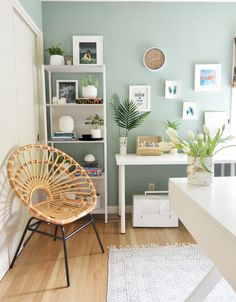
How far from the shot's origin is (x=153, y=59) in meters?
2.88

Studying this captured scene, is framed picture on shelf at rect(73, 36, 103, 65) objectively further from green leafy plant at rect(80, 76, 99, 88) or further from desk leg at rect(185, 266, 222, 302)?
desk leg at rect(185, 266, 222, 302)

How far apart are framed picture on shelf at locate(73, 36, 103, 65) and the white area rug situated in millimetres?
2023

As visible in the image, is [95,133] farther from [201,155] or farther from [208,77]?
[201,155]

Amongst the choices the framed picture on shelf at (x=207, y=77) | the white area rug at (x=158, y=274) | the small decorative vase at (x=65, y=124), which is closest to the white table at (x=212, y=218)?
the white area rug at (x=158, y=274)

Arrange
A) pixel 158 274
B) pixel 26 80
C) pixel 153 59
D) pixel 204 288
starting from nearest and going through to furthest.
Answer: pixel 204 288 → pixel 158 274 → pixel 26 80 → pixel 153 59

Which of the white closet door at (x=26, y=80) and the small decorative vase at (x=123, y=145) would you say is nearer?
the white closet door at (x=26, y=80)

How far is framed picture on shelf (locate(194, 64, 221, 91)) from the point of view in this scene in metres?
2.90

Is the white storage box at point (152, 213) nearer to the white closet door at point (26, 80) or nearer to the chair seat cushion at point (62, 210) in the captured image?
the chair seat cushion at point (62, 210)

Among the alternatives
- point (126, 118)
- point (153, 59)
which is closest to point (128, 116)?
point (126, 118)

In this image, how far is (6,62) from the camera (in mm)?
1907

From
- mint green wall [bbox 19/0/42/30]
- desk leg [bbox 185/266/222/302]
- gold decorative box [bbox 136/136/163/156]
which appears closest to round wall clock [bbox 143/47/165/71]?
gold decorative box [bbox 136/136/163/156]

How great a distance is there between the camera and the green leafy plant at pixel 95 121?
9.21ft

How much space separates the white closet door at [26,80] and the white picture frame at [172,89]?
148 centimetres

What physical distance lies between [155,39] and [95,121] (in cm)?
118
